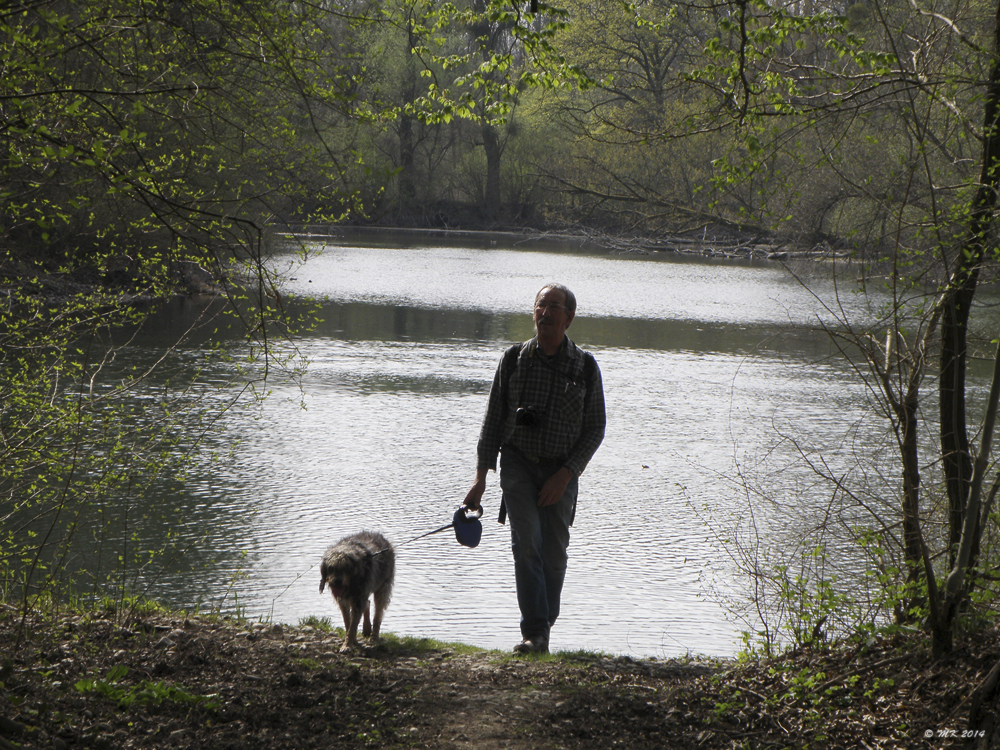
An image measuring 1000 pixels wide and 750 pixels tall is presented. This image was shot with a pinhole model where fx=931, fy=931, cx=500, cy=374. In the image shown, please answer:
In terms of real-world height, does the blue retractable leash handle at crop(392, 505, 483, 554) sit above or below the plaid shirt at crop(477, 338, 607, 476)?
below

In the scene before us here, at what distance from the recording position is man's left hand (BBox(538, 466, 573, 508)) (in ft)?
16.0

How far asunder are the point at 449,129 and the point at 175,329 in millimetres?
40363

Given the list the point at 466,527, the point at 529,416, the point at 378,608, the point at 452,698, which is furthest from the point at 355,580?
the point at 529,416

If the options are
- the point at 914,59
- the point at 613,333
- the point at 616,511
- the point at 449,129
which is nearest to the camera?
the point at 914,59

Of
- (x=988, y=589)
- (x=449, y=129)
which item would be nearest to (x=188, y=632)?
(x=988, y=589)

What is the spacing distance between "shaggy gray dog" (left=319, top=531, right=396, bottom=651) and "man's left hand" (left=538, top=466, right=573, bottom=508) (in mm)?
1186

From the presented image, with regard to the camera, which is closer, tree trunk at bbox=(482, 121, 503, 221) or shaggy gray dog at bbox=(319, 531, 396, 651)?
shaggy gray dog at bbox=(319, 531, 396, 651)

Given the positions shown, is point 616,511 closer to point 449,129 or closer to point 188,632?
point 188,632

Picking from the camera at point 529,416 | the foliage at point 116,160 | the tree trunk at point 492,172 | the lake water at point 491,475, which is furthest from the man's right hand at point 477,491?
the tree trunk at point 492,172

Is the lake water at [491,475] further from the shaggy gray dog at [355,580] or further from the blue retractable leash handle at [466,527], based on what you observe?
the blue retractable leash handle at [466,527]

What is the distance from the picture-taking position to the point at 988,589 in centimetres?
415

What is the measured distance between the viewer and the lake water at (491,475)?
6.99 metres

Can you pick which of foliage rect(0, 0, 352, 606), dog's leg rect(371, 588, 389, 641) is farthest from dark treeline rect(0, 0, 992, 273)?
dog's leg rect(371, 588, 389, 641)

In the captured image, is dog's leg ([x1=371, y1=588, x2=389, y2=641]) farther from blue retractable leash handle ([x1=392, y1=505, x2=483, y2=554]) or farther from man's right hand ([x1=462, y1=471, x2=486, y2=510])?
man's right hand ([x1=462, y1=471, x2=486, y2=510])
